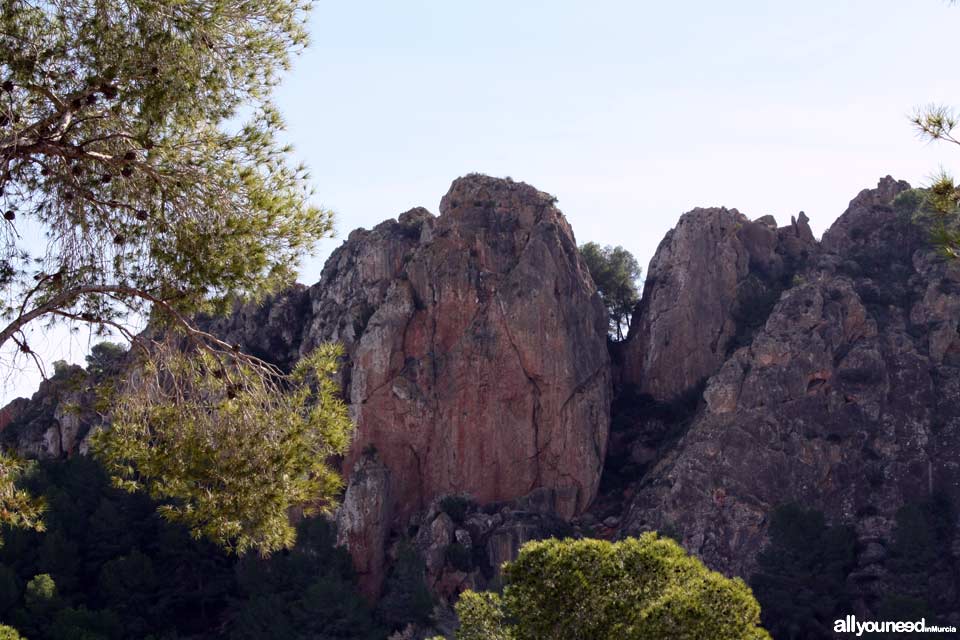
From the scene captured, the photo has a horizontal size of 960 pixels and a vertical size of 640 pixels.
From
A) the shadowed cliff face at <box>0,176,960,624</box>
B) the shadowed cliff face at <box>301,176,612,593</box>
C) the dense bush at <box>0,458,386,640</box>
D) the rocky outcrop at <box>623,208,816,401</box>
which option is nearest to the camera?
the dense bush at <box>0,458,386,640</box>

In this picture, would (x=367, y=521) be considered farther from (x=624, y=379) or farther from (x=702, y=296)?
(x=702, y=296)

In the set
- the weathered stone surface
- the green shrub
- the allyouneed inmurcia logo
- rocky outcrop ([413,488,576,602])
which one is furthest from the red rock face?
the green shrub

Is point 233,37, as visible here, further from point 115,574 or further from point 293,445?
point 115,574

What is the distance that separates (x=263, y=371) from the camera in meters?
14.5

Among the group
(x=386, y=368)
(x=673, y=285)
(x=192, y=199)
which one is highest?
(x=673, y=285)

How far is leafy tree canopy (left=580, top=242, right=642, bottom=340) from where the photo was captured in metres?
67.2

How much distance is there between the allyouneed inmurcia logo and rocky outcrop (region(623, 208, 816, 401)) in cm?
1789

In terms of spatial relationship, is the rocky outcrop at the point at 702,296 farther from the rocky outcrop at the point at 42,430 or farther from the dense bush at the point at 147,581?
the rocky outcrop at the point at 42,430

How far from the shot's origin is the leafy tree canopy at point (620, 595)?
21.3 meters

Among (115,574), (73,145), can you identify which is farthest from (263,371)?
(115,574)

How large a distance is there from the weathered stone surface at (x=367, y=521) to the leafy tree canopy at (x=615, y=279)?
1956cm

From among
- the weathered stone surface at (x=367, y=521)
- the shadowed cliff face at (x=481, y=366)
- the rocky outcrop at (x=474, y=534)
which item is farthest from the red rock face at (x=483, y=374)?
the weathered stone surface at (x=367, y=521)

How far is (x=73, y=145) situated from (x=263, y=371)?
3536 millimetres

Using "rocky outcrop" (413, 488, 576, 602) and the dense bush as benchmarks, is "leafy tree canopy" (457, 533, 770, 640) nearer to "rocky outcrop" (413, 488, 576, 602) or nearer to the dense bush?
the dense bush
